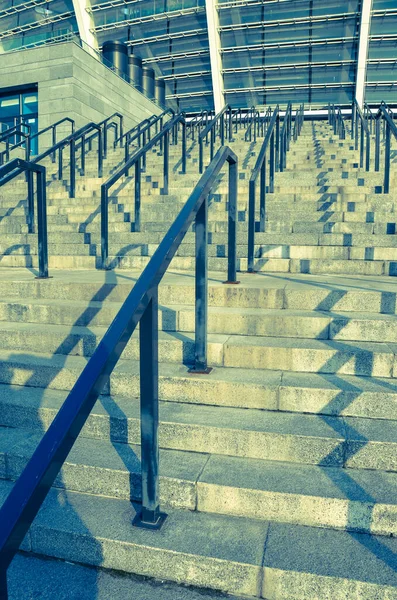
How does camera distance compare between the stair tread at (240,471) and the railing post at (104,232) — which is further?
the railing post at (104,232)

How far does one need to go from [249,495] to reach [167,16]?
36160 millimetres

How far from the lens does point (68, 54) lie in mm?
16203

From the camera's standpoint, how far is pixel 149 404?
6.70 feet

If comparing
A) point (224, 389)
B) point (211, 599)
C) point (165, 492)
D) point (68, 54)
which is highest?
point (68, 54)

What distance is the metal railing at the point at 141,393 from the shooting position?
4.17ft

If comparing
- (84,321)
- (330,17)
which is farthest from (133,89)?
(84,321)

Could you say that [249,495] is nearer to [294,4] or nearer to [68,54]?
[68,54]

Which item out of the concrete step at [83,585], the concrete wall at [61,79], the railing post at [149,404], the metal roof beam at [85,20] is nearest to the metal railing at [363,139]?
the railing post at [149,404]

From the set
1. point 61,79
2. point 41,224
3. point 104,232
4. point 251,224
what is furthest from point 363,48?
point 41,224

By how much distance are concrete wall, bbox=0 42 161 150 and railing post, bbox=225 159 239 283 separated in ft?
44.0

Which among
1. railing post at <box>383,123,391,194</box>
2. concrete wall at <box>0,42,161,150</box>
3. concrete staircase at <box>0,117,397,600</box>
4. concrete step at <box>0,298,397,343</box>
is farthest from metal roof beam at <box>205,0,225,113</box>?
concrete step at <box>0,298,397,343</box>

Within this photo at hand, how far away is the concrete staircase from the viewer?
1.94 meters

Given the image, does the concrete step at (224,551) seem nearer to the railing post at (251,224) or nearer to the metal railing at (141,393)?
the metal railing at (141,393)

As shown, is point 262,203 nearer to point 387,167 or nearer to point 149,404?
point 387,167
